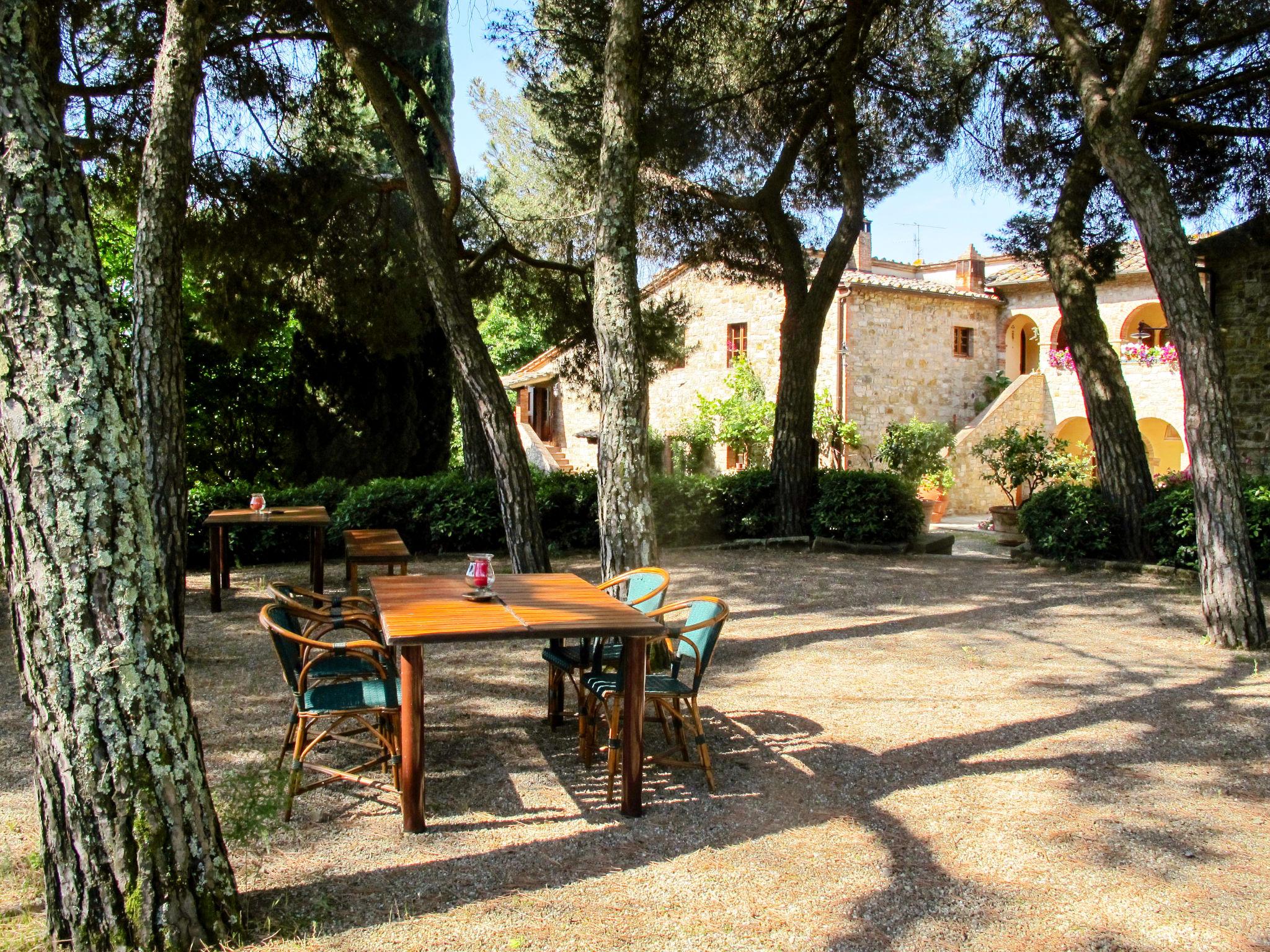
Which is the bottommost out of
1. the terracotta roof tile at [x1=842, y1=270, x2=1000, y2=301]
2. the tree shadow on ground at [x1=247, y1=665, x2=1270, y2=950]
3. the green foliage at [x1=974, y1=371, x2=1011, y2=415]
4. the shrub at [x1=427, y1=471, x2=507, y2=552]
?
the tree shadow on ground at [x1=247, y1=665, x2=1270, y2=950]

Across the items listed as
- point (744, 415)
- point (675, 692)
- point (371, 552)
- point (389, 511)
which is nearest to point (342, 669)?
point (675, 692)

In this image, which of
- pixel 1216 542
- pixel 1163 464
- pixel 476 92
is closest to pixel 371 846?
pixel 1216 542

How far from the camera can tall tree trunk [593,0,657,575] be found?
5941 millimetres

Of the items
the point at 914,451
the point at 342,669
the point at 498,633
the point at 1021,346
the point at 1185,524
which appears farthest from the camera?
the point at 1021,346

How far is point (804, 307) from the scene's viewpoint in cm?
1172

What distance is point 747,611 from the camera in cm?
803

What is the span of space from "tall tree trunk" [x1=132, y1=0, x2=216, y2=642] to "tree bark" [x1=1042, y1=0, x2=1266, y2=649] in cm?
594

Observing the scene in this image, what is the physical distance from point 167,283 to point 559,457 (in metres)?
22.8

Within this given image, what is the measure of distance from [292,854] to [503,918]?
0.88m

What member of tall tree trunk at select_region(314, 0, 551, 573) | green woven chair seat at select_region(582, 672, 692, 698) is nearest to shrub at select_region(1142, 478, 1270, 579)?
tall tree trunk at select_region(314, 0, 551, 573)

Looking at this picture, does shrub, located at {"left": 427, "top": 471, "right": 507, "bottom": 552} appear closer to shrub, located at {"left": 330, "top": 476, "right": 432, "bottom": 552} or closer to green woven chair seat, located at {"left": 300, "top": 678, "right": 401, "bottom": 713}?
shrub, located at {"left": 330, "top": 476, "right": 432, "bottom": 552}

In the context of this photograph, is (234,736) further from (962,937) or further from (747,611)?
(747,611)

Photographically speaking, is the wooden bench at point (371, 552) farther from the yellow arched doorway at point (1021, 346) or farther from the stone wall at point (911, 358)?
the yellow arched doorway at point (1021, 346)

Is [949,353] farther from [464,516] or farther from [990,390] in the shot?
[464,516]
